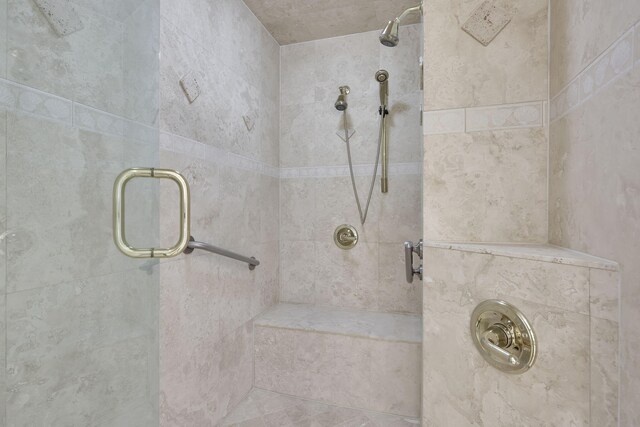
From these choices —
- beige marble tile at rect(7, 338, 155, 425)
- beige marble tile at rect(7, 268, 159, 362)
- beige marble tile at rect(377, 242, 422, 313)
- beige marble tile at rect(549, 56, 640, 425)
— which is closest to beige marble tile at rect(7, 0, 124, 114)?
beige marble tile at rect(7, 268, 159, 362)

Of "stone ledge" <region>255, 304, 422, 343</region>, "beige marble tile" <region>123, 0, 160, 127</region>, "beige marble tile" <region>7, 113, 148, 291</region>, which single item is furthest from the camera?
"stone ledge" <region>255, 304, 422, 343</region>

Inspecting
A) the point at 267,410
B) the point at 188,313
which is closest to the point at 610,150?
the point at 188,313

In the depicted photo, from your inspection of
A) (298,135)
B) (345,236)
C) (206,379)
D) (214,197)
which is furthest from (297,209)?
(206,379)

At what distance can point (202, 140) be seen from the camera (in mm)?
1171

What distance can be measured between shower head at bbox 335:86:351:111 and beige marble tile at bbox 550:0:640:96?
3.57 ft

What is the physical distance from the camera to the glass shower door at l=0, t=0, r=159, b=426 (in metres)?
0.54

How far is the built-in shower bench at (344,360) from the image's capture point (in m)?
1.35

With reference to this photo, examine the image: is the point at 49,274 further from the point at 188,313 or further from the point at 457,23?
the point at 457,23

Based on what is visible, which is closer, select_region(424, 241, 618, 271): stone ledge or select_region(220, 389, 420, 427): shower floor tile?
select_region(424, 241, 618, 271): stone ledge

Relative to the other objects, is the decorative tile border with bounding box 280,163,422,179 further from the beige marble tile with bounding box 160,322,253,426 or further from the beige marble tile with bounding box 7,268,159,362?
the beige marble tile with bounding box 7,268,159,362

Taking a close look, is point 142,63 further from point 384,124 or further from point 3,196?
point 384,124

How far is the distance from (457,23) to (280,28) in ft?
4.12

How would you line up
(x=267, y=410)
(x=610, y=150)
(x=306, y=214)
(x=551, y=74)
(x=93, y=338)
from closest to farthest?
(x=610, y=150) < (x=93, y=338) < (x=551, y=74) < (x=267, y=410) < (x=306, y=214)

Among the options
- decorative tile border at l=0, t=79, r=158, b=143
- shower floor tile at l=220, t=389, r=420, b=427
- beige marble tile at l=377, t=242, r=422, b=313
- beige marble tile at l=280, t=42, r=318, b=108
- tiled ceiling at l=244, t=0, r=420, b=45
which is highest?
tiled ceiling at l=244, t=0, r=420, b=45
